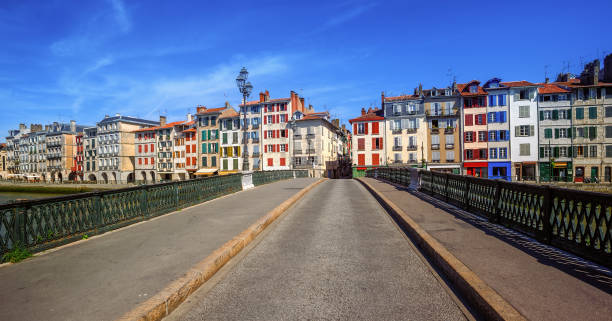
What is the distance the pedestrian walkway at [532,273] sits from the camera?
330cm

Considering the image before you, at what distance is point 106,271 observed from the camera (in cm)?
468

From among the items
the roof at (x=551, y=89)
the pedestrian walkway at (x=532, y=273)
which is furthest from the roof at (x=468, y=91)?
the pedestrian walkway at (x=532, y=273)

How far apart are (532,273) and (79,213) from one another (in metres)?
8.25

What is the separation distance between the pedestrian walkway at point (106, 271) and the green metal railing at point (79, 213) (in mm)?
350

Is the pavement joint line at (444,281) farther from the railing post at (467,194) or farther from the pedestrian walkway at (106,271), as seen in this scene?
the pedestrian walkway at (106,271)

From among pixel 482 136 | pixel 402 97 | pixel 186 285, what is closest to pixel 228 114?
pixel 402 97

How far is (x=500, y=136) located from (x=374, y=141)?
1893 centimetres

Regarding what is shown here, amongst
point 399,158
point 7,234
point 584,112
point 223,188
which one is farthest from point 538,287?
point 584,112

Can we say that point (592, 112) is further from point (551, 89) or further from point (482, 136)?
point (482, 136)

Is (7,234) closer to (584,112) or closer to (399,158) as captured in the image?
(399,158)

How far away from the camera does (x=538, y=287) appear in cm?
380

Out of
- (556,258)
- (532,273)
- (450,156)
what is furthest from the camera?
(450,156)

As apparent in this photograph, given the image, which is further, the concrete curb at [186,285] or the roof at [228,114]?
the roof at [228,114]

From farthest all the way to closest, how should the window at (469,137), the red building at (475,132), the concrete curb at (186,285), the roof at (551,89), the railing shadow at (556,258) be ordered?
1. the window at (469,137)
2. the red building at (475,132)
3. the roof at (551,89)
4. the railing shadow at (556,258)
5. the concrete curb at (186,285)
